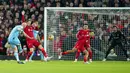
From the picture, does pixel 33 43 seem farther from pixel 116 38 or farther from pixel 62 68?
pixel 62 68

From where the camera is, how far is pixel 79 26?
75.0 ft

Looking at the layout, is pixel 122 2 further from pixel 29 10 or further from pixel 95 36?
pixel 29 10

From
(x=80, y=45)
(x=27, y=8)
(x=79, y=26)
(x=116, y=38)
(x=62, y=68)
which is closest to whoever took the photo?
(x=62, y=68)

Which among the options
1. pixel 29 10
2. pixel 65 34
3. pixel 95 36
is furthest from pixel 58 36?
pixel 29 10

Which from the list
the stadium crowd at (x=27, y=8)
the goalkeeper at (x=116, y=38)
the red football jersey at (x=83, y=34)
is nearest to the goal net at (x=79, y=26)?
the goalkeeper at (x=116, y=38)

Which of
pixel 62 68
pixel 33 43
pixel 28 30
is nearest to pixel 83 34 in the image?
pixel 33 43

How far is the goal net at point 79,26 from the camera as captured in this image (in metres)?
22.5

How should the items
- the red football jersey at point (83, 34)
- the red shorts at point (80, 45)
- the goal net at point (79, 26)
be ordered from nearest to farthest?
the red shorts at point (80, 45) < the red football jersey at point (83, 34) < the goal net at point (79, 26)

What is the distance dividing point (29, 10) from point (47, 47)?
367cm

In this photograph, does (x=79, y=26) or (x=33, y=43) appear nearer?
(x=33, y=43)

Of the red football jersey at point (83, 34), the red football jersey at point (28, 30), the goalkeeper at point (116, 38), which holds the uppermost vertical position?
the red football jersey at point (28, 30)

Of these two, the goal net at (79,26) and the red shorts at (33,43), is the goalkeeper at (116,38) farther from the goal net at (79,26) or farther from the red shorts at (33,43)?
the red shorts at (33,43)

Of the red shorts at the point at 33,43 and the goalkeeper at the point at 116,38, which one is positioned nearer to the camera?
the red shorts at the point at 33,43

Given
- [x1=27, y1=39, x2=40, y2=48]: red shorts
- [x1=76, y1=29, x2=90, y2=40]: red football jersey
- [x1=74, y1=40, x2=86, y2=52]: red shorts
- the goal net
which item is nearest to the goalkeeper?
the goal net
